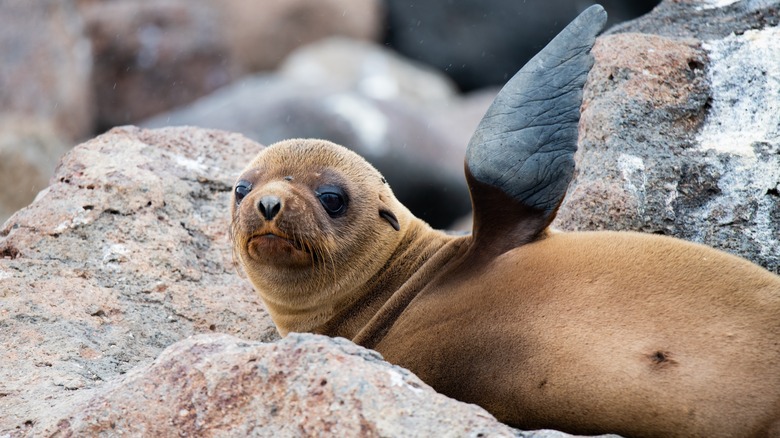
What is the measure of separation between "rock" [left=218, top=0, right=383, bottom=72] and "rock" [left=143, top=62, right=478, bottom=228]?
5080mm

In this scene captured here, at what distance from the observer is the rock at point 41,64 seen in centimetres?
1492

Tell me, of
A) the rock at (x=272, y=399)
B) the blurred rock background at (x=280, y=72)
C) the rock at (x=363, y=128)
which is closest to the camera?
the rock at (x=272, y=399)

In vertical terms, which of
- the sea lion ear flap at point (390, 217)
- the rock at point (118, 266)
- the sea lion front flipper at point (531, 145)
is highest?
the sea lion front flipper at point (531, 145)

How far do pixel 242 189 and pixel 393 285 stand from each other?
33.8 inches

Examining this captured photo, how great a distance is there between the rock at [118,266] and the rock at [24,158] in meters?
6.69

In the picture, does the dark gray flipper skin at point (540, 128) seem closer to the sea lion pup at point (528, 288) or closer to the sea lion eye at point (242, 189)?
the sea lion pup at point (528, 288)

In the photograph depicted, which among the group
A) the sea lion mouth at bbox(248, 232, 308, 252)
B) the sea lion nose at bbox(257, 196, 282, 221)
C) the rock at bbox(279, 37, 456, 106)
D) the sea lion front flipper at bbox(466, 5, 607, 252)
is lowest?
the rock at bbox(279, 37, 456, 106)

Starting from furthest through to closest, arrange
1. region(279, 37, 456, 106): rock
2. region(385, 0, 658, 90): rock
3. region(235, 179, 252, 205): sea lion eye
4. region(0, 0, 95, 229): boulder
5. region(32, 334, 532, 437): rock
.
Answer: region(385, 0, 658, 90): rock < region(279, 37, 456, 106): rock < region(0, 0, 95, 229): boulder < region(235, 179, 252, 205): sea lion eye < region(32, 334, 532, 437): rock

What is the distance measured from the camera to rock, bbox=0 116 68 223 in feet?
43.0

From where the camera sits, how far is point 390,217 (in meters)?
5.48

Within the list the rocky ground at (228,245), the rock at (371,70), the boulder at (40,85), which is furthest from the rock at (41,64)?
the rocky ground at (228,245)

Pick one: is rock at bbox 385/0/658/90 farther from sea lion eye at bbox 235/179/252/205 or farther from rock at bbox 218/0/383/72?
sea lion eye at bbox 235/179/252/205

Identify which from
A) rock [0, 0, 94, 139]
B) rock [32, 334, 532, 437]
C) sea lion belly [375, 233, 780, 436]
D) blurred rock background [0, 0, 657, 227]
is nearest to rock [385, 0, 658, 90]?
blurred rock background [0, 0, 657, 227]

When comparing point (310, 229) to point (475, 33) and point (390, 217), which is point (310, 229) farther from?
point (475, 33)
